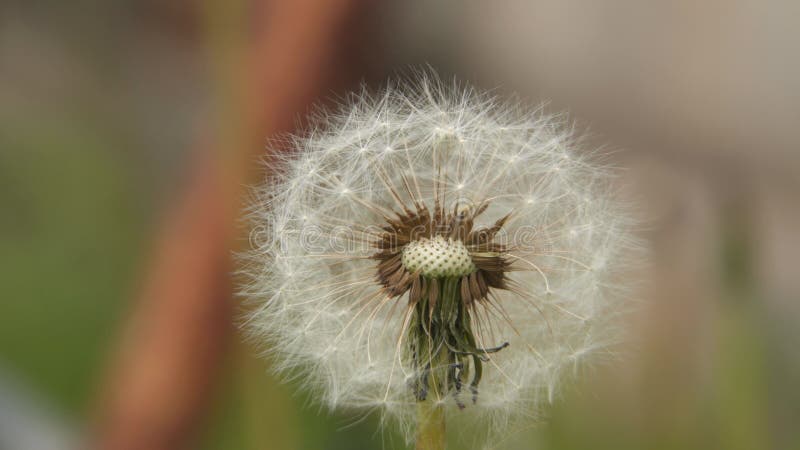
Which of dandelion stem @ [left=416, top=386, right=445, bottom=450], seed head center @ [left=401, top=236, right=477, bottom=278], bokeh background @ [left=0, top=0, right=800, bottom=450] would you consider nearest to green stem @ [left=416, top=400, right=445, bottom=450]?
dandelion stem @ [left=416, top=386, right=445, bottom=450]

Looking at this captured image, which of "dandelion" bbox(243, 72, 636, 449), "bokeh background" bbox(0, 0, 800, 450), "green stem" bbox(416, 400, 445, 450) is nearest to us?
"green stem" bbox(416, 400, 445, 450)

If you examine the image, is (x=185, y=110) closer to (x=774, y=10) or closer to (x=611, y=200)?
→ (x=611, y=200)

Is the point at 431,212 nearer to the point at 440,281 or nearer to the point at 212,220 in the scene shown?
the point at 440,281

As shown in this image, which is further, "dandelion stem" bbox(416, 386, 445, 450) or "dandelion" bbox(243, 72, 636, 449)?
"dandelion" bbox(243, 72, 636, 449)

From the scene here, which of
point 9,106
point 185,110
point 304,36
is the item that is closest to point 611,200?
point 304,36

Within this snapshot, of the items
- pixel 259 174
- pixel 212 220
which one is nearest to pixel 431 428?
pixel 259 174

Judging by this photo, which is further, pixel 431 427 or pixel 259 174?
pixel 259 174

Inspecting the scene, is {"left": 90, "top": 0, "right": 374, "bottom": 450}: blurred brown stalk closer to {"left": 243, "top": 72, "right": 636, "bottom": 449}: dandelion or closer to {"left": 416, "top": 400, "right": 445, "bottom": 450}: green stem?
{"left": 243, "top": 72, "right": 636, "bottom": 449}: dandelion
